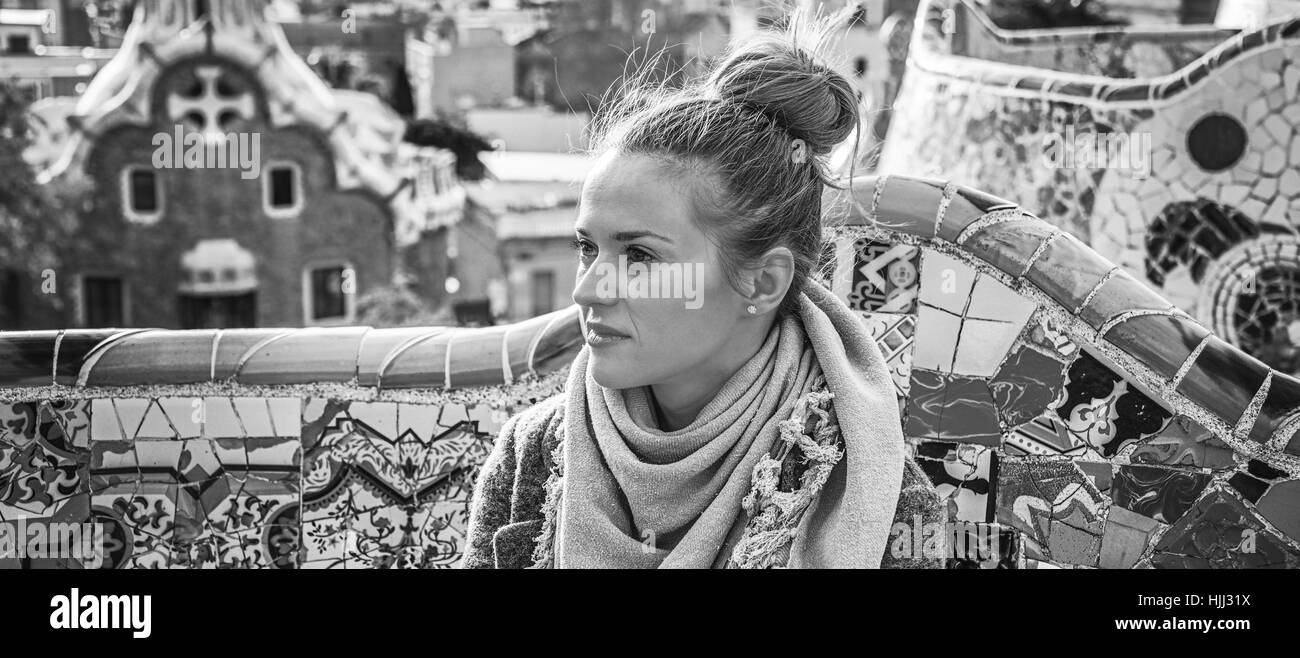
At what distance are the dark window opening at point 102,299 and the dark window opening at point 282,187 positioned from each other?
9.01 ft

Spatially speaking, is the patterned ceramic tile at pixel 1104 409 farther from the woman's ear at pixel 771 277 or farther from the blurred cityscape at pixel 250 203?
the blurred cityscape at pixel 250 203

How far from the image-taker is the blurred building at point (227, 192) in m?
23.0

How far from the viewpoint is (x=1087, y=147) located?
250 inches

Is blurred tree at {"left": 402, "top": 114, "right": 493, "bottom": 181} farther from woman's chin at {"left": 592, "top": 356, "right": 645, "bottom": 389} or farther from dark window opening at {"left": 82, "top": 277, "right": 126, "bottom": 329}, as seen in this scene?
woman's chin at {"left": 592, "top": 356, "right": 645, "bottom": 389}

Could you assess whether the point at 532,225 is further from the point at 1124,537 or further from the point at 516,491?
the point at 516,491

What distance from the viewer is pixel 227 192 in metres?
23.6

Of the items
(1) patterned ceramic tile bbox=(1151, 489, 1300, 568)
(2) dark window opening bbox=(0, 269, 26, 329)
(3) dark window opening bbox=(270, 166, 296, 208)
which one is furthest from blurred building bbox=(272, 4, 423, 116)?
(1) patterned ceramic tile bbox=(1151, 489, 1300, 568)

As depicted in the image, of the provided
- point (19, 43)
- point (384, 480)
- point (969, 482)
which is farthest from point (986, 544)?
Result: point (19, 43)

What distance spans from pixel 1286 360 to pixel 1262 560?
320 cm

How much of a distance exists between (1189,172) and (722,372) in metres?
4.19

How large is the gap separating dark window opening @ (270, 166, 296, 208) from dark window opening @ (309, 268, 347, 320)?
120 cm

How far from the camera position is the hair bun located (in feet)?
8.24

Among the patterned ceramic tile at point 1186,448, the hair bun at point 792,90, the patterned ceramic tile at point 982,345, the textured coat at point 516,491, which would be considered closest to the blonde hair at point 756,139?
the hair bun at point 792,90

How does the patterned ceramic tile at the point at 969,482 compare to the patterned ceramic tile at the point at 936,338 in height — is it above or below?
below
